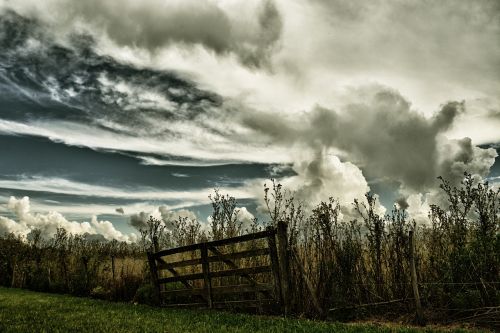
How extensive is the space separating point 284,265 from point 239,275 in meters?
1.43

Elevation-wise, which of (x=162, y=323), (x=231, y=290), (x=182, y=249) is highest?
(x=182, y=249)

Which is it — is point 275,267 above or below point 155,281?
above

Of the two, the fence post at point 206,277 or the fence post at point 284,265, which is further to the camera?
the fence post at point 206,277

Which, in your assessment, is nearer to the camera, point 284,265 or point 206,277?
point 284,265

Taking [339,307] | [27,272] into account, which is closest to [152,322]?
[339,307]

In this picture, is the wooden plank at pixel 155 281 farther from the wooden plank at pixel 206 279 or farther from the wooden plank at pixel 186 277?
the wooden plank at pixel 206 279

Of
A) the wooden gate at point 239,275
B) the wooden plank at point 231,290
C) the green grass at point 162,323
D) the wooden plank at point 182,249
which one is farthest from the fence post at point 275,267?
the wooden plank at point 182,249

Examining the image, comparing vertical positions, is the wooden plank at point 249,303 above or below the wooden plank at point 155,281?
below

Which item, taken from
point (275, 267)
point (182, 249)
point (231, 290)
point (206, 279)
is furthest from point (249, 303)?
point (182, 249)

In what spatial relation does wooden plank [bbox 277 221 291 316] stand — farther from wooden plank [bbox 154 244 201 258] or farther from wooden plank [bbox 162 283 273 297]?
wooden plank [bbox 154 244 201 258]

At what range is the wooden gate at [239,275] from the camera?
8922 mm

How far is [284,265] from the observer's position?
8836 mm

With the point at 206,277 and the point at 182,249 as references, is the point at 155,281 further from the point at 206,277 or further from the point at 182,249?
the point at 206,277

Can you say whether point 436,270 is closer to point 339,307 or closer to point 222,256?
point 339,307
